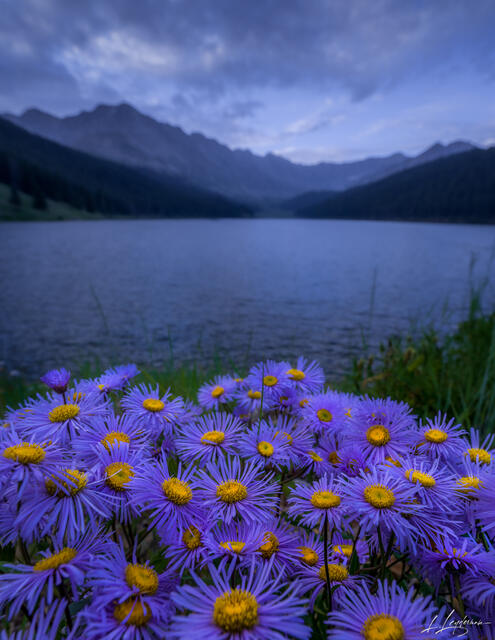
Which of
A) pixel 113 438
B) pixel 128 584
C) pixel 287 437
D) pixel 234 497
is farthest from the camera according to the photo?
pixel 287 437

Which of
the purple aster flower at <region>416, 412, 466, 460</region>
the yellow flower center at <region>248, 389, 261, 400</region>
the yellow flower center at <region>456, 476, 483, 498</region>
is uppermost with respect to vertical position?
the yellow flower center at <region>456, 476, 483, 498</region>

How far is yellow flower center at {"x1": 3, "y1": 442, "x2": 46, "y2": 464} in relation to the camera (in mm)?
857

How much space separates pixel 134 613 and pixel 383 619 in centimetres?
50

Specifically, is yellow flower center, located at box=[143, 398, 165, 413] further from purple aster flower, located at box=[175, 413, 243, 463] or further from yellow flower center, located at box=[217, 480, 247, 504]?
yellow flower center, located at box=[217, 480, 247, 504]

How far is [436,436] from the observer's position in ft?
4.20

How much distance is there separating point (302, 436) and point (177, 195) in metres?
208

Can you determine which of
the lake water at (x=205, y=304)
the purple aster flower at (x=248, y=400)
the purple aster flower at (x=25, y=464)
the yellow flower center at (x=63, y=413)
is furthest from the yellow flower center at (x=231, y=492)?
the lake water at (x=205, y=304)

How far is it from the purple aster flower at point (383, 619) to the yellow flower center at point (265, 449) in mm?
510

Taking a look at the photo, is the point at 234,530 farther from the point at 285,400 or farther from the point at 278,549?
the point at 285,400

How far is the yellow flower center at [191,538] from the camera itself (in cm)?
95

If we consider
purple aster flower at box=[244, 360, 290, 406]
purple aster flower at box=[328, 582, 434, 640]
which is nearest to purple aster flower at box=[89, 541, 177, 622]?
purple aster flower at box=[328, 582, 434, 640]

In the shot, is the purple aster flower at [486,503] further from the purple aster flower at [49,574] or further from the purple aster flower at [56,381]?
the purple aster flower at [56,381]

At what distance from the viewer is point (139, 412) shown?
4.78 ft

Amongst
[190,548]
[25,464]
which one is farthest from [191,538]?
[25,464]
